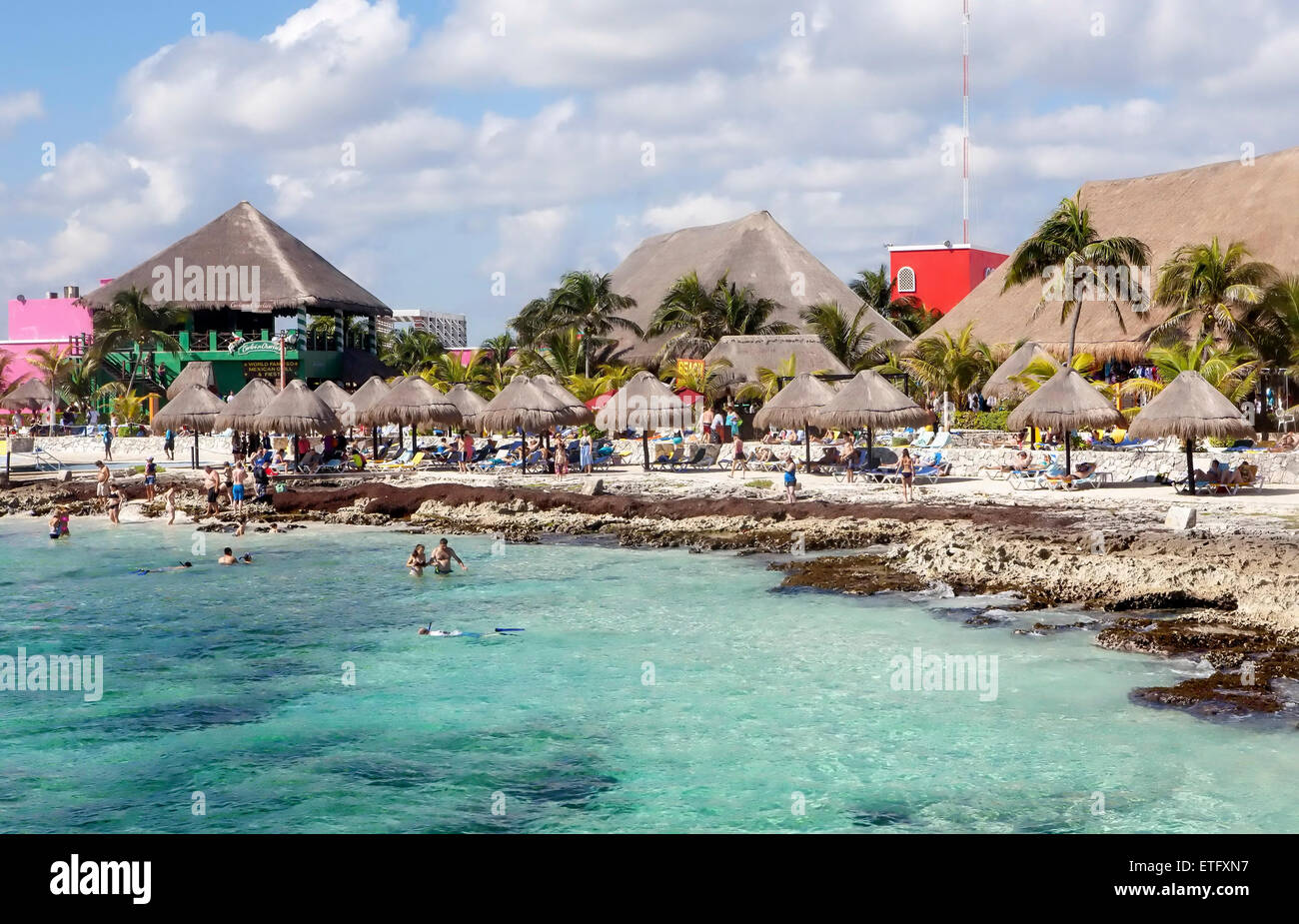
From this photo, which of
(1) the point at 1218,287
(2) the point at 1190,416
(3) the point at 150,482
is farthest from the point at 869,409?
(3) the point at 150,482

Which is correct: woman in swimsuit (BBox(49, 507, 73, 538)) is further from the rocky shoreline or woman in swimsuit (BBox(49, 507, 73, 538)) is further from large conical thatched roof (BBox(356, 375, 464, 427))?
large conical thatched roof (BBox(356, 375, 464, 427))

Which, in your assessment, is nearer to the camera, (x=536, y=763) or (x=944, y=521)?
(x=536, y=763)

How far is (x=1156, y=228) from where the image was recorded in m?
36.5

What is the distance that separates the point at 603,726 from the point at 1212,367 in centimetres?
1817

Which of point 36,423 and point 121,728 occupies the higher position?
point 36,423

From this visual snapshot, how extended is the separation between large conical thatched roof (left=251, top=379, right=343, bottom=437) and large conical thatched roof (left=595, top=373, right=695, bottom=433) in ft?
22.6

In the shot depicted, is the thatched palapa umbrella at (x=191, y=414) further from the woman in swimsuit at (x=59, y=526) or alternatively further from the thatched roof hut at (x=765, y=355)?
the thatched roof hut at (x=765, y=355)

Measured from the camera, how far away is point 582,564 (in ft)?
61.1

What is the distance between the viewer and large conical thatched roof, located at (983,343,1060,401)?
28531mm

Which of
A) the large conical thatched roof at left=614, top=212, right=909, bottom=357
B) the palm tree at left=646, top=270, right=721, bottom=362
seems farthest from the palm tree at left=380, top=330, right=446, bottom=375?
the palm tree at left=646, top=270, right=721, bottom=362

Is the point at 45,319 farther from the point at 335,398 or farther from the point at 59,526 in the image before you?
the point at 59,526

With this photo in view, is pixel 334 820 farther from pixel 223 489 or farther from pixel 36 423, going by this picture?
pixel 36 423

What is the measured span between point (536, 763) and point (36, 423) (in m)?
38.7
